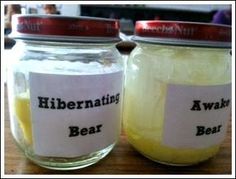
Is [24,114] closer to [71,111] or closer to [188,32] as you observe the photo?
[71,111]

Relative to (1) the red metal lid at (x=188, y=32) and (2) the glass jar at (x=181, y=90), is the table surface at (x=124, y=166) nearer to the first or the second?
(2) the glass jar at (x=181, y=90)

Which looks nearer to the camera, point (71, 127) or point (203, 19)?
point (71, 127)

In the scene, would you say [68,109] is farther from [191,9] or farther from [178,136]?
[191,9]

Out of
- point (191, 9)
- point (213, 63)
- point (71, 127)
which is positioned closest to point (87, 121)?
point (71, 127)

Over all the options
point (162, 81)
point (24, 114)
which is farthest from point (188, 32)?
point (24, 114)

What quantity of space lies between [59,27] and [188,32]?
0.35 feet

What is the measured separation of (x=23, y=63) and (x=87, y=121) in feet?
0.26

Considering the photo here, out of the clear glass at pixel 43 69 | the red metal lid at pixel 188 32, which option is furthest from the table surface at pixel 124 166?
the red metal lid at pixel 188 32

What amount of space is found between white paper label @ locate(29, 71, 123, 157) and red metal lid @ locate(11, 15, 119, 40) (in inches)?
1.3

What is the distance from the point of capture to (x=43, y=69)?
0.77 feet

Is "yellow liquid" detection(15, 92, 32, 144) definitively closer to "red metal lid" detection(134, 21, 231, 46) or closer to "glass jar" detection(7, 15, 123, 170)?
"glass jar" detection(7, 15, 123, 170)

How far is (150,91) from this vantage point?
0.25 m

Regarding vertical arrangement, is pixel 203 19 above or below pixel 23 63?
below

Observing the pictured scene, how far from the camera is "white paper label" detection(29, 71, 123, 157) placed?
22cm
